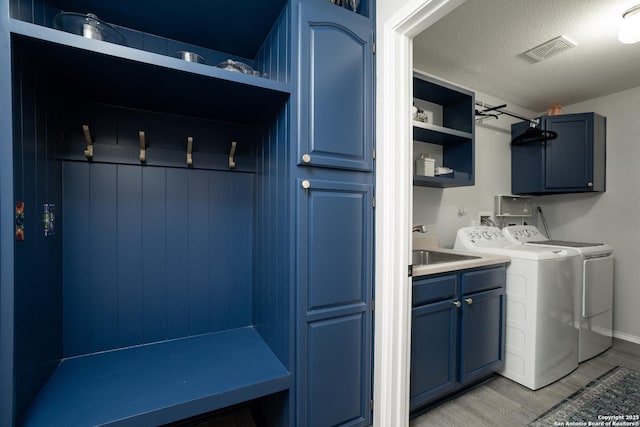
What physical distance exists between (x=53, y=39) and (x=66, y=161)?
0.59m

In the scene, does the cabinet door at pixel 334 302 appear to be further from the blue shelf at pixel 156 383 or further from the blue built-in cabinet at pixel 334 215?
the blue shelf at pixel 156 383

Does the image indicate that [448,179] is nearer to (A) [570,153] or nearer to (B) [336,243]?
(B) [336,243]

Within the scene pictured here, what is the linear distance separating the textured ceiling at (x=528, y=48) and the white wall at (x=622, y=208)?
0.66 ft

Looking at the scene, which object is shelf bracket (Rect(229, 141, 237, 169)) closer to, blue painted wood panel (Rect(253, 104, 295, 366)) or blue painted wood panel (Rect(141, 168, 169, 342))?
blue painted wood panel (Rect(253, 104, 295, 366))

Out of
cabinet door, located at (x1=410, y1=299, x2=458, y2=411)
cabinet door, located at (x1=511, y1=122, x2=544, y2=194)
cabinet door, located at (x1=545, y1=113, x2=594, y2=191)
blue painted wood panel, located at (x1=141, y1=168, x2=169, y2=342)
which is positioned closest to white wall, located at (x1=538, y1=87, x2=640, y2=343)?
cabinet door, located at (x1=545, y1=113, x2=594, y2=191)

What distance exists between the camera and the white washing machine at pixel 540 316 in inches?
72.2

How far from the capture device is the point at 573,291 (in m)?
2.05

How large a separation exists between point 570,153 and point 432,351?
2.54 metres

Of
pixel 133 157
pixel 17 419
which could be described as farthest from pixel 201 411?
pixel 133 157

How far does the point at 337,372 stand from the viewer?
1.28 metres

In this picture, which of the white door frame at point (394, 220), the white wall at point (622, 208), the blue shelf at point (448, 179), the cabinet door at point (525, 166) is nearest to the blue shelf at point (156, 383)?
the white door frame at point (394, 220)

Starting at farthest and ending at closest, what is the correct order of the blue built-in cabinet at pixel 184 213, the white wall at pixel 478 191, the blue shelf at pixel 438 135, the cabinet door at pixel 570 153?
1. the cabinet door at pixel 570 153
2. the white wall at pixel 478 191
3. the blue shelf at pixel 438 135
4. the blue built-in cabinet at pixel 184 213

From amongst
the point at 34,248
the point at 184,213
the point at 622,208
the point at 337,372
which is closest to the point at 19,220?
the point at 34,248

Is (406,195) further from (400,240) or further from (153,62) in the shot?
(153,62)
